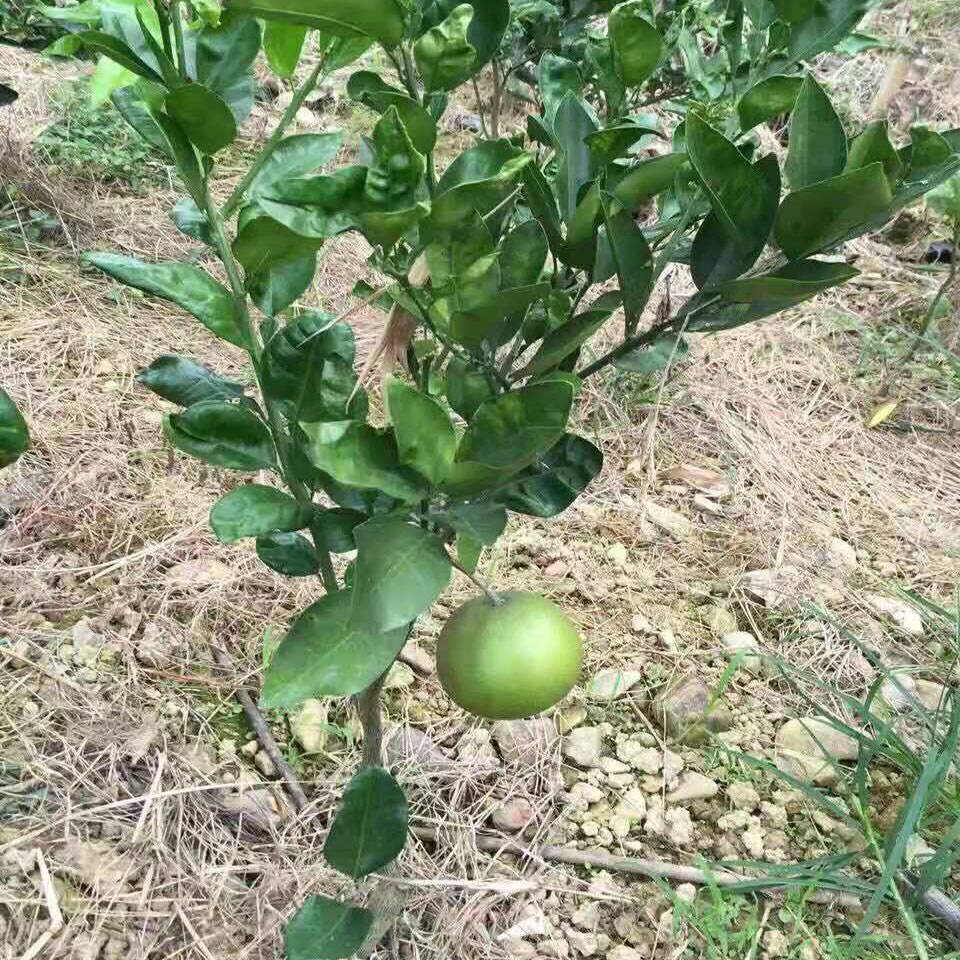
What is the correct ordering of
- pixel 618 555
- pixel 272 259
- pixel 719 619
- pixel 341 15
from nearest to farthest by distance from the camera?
pixel 341 15, pixel 272 259, pixel 719 619, pixel 618 555

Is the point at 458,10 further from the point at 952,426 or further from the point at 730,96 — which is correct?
the point at 952,426

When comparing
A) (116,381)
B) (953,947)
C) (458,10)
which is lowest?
(116,381)

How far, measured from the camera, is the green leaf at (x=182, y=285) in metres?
0.82

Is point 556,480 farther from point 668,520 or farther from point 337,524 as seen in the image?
point 668,520

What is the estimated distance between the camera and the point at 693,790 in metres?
1.63

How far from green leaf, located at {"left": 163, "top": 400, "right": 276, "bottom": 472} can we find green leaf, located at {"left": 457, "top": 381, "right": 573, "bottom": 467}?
0.20m

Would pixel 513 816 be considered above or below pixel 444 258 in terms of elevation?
below

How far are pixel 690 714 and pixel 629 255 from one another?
3.79ft

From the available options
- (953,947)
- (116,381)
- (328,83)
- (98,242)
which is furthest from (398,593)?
(328,83)

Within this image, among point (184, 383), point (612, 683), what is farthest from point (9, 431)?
point (612, 683)

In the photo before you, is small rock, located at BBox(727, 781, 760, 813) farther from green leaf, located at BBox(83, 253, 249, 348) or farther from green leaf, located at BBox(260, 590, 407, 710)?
green leaf, located at BBox(83, 253, 249, 348)

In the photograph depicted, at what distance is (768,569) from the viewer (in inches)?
84.7

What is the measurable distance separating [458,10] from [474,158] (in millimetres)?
123

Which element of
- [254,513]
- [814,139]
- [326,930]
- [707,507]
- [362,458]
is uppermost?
[814,139]
